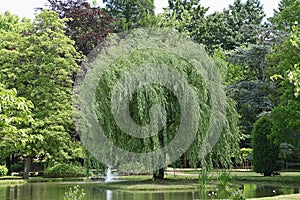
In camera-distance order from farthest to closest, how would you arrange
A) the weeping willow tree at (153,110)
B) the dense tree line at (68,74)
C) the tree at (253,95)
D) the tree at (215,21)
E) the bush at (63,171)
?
the tree at (215,21) → the tree at (253,95) → the bush at (63,171) → the dense tree line at (68,74) → the weeping willow tree at (153,110)

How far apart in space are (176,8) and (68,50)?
26220 mm

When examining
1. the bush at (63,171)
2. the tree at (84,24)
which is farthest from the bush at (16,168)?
Answer: the tree at (84,24)

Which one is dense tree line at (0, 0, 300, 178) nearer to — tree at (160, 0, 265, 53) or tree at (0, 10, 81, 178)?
tree at (0, 10, 81, 178)

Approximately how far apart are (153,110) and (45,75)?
11.4m

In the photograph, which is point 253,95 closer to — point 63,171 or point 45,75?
point 63,171

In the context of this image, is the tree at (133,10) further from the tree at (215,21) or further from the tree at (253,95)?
the tree at (253,95)

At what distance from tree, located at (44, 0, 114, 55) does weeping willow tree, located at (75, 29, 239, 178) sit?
12.2 m

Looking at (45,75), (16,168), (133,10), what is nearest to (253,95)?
(45,75)

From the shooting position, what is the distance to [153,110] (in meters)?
15.9

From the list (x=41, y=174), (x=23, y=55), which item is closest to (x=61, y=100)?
(x=23, y=55)

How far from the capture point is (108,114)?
1658cm

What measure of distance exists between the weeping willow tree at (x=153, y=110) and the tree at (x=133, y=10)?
23411 millimetres

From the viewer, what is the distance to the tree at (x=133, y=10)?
132 ft

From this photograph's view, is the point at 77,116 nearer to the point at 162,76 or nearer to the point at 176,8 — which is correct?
the point at 162,76
